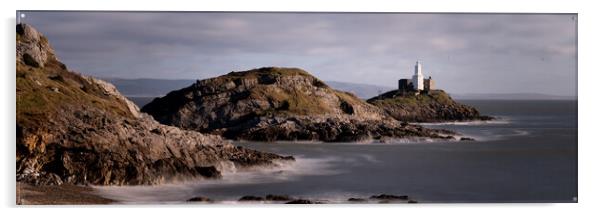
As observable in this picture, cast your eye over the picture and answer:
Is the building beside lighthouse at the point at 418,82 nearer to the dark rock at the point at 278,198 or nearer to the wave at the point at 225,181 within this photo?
the wave at the point at 225,181

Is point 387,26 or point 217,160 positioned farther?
point 217,160

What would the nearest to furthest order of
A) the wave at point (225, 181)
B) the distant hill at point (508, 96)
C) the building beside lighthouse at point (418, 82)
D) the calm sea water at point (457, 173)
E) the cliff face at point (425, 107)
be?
the wave at point (225, 181) → the calm sea water at point (457, 173) → the distant hill at point (508, 96) → the building beside lighthouse at point (418, 82) → the cliff face at point (425, 107)

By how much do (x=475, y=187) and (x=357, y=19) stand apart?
2823 mm

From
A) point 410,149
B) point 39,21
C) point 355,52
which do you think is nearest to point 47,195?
point 39,21

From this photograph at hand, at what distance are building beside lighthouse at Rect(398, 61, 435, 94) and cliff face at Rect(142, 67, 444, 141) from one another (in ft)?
3.03

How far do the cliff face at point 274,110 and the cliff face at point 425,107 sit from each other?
24 centimetres

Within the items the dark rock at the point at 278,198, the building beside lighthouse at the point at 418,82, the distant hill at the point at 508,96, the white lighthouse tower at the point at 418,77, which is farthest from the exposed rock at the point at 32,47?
the distant hill at the point at 508,96

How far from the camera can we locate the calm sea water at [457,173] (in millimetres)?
9883

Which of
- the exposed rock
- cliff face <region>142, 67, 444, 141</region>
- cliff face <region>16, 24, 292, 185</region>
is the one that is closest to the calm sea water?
cliff face <region>16, 24, 292, 185</region>

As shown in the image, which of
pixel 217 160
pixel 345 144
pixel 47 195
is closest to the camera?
pixel 47 195

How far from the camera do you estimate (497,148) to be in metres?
10.5

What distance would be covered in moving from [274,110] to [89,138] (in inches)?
249

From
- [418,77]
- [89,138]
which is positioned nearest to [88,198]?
[89,138]
